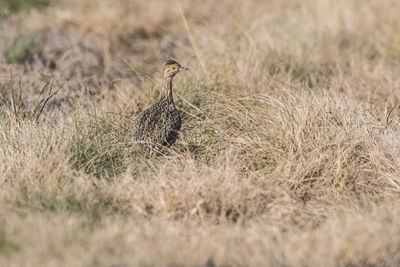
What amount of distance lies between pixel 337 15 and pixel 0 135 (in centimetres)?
565

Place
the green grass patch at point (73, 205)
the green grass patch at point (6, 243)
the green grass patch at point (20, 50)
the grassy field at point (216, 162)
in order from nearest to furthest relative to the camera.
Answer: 1. the green grass patch at point (6, 243)
2. the grassy field at point (216, 162)
3. the green grass patch at point (73, 205)
4. the green grass patch at point (20, 50)

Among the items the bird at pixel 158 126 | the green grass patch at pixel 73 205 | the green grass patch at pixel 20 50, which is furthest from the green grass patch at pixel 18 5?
the green grass patch at pixel 73 205

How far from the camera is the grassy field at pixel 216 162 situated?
365 cm

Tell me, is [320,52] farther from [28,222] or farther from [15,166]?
[28,222]

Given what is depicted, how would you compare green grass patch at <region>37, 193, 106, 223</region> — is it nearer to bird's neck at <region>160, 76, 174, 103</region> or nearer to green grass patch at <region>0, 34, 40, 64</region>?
bird's neck at <region>160, 76, 174, 103</region>

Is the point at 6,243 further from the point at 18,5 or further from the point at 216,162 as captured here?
the point at 18,5

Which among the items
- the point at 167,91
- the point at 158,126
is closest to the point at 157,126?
the point at 158,126

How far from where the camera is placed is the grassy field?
365 cm

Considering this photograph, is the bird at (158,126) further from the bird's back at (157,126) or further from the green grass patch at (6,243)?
the green grass patch at (6,243)

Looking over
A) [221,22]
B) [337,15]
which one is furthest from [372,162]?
[221,22]

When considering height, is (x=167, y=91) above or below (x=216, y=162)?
above

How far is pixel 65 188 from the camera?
4289 millimetres

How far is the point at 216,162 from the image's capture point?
4.86 m

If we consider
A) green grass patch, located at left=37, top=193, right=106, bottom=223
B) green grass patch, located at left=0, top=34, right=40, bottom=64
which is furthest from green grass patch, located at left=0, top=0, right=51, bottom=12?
green grass patch, located at left=37, top=193, right=106, bottom=223
